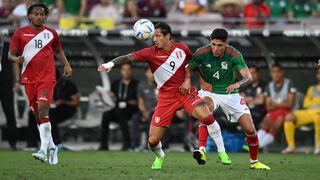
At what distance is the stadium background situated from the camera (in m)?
19.7

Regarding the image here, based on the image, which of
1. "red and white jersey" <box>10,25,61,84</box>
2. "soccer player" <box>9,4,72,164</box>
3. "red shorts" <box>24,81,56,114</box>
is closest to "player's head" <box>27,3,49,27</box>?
"soccer player" <box>9,4,72,164</box>

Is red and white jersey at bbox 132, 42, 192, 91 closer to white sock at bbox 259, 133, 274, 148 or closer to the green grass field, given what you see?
the green grass field

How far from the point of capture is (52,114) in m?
19.9

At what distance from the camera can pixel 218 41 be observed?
13492 millimetres

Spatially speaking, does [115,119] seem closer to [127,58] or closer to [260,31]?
[260,31]

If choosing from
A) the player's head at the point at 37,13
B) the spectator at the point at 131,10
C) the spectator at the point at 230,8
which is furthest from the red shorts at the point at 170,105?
the spectator at the point at 131,10

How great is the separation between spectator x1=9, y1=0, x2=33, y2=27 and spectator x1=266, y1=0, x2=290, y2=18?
19.1 feet

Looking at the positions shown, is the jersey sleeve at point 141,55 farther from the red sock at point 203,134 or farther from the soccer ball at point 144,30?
the red sock at point 203,134

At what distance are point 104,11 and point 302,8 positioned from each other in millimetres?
4706

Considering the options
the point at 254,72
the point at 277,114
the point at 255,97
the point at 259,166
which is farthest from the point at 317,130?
the point at 259,166

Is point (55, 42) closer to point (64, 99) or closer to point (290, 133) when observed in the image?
point (64, 99)

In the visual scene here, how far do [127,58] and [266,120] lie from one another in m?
7.26

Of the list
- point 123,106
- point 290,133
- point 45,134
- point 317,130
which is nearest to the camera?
point 45,134

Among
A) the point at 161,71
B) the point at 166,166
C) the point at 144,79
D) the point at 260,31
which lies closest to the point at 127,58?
the point at 161,71
